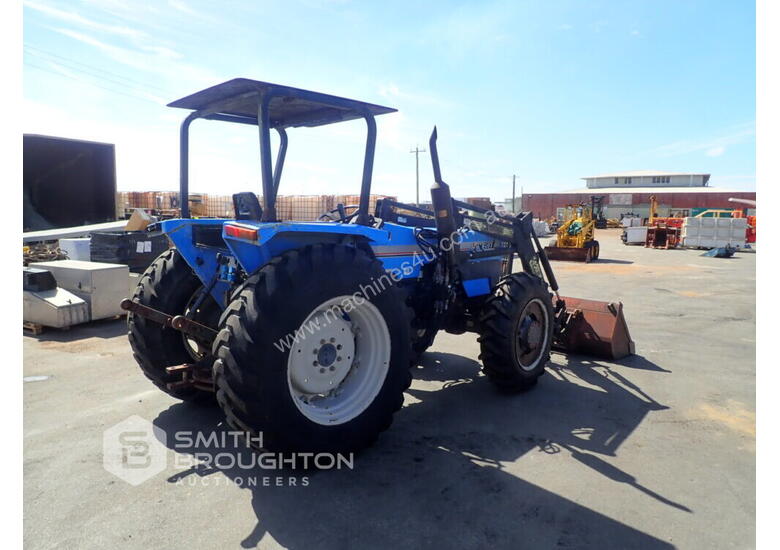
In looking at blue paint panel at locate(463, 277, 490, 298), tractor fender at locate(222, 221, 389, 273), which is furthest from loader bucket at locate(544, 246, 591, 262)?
tractor fender at locate(222, 221, 389, 273)

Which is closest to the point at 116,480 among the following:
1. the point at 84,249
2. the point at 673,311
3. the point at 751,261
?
the point at 84,249

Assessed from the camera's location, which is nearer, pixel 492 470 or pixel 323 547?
pixel 323 547

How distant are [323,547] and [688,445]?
2.97 metres

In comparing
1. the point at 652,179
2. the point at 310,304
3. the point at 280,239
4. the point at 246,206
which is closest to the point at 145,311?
the point at 246,206

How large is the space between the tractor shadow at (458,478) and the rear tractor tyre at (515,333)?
24cm

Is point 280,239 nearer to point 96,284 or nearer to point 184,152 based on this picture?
point 184,152

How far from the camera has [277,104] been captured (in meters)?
3.83

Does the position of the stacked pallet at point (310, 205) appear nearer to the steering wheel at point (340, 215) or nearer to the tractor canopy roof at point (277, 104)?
the steering wheel at point (340, 215)

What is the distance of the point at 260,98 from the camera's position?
3293 millimetres

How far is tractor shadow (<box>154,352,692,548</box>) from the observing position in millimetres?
2738

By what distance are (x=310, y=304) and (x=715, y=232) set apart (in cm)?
2613

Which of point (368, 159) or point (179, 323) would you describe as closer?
point (179, 323)

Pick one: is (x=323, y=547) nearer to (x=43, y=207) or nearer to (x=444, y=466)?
(x=444, y=466)

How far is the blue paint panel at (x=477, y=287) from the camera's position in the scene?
Answer: 5.24m
